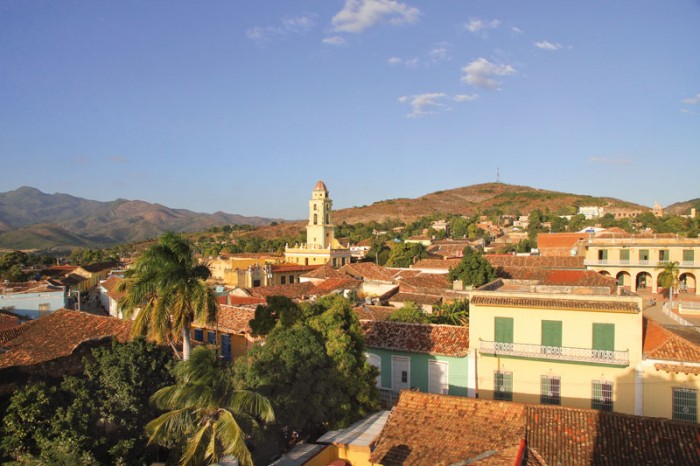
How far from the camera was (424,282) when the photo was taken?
1261 inches

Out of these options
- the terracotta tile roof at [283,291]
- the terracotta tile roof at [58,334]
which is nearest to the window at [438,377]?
the terracotta tile roof at [58,334]

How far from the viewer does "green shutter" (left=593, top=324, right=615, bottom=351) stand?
14.9 m

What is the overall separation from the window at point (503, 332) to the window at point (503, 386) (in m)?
0.84

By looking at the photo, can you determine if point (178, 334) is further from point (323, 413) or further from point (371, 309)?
point (371, 309)

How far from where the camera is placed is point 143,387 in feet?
35.2

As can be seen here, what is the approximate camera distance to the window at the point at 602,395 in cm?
1479

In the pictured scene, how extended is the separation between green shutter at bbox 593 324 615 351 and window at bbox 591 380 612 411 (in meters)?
1.00

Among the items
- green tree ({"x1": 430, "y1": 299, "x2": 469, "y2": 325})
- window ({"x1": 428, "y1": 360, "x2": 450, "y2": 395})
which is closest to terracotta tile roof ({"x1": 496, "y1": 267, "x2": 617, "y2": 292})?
green tree ({"x1": 430, "y1": 299, "x2": 469, "y2": 325})

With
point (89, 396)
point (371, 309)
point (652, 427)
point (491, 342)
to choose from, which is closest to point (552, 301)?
point (491, 342)

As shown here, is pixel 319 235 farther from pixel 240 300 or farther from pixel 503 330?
pixel 503 330

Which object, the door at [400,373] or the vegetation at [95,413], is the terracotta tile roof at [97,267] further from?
the vegetation at [95,413]

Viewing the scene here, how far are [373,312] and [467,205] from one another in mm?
152051

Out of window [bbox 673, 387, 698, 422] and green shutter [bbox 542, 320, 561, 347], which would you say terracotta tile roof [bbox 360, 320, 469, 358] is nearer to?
green shutter [bbox 542, 320, 561, 347]

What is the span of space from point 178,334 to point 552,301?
426 inches
